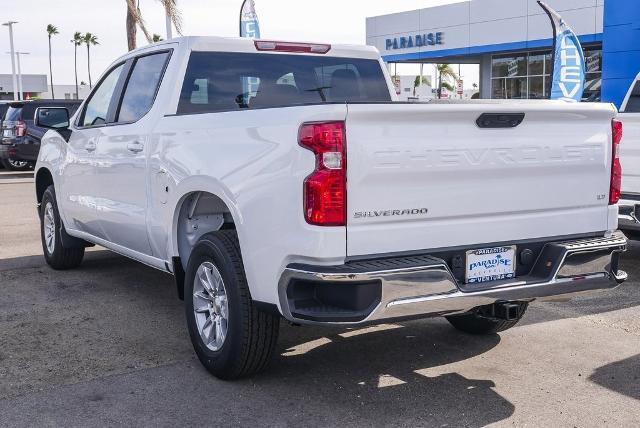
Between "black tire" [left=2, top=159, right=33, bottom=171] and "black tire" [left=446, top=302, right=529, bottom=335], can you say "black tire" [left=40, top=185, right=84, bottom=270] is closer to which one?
"black tire" [left=446, top=302, right=529, bottom=335]

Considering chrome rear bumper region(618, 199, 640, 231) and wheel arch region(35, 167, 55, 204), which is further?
wheel arch region(35, 167, 55, 204)

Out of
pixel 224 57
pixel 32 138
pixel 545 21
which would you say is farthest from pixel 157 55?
pixel 545 21

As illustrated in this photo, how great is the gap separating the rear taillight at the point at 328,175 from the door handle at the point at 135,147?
6.80ft

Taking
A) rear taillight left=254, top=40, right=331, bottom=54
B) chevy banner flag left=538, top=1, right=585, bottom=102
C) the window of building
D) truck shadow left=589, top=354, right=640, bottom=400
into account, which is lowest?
truck shadow left=589, top=354, right=640, bottom=400

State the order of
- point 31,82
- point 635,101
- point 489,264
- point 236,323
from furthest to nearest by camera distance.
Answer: point 31,82 < point 635,101 < point 236,323 < point 489,264

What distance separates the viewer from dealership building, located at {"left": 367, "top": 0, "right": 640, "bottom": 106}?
93.2 ft

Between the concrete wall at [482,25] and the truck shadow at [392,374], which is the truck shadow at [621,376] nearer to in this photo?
the truck shadow at [392,374]

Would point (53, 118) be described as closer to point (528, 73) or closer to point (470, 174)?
point (470, 174)

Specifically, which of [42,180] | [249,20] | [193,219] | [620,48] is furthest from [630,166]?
[620,48]

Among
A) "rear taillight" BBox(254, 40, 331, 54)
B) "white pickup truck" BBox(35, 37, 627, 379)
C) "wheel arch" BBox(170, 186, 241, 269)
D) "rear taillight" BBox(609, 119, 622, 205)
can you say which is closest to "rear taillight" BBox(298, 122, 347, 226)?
"white pickup truck" BBox(35, 37, 627, 379)

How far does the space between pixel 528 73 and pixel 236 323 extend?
3072cm

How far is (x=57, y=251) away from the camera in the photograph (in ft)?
25.4

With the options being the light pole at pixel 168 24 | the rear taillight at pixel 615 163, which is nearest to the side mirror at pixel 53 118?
the rear taillight at pixel 615 163

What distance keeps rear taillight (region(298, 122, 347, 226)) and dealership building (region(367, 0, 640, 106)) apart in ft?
75.5
